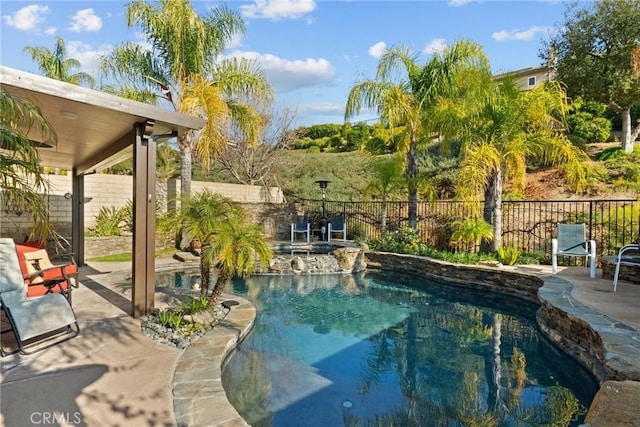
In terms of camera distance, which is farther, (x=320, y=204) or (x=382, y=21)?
(x=320, y=204)

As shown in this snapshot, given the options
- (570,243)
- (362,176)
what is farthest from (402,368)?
(362,176)

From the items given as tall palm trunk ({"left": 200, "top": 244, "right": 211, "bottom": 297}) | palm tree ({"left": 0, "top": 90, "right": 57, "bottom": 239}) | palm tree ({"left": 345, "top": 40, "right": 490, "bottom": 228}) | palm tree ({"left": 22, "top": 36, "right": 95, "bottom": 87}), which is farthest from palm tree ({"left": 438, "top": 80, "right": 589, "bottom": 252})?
palm tree ({"left": 22, "top": 36, "right": 95, "bottom": 87})

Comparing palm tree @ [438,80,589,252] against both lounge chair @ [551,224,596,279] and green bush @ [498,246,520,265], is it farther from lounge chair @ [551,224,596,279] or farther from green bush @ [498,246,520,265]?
lounge chair @ [551,224,596,279]

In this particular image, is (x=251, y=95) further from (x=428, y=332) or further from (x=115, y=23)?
(x=428, y=332)

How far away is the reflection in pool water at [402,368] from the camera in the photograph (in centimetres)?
323

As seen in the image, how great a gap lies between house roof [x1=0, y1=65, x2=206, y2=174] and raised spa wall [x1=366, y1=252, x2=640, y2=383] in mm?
5031

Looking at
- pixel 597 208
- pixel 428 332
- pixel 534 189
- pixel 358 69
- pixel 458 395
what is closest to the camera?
pixel 458 395

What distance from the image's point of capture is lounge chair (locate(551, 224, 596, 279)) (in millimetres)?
7254

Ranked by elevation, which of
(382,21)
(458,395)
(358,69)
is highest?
(382,21)

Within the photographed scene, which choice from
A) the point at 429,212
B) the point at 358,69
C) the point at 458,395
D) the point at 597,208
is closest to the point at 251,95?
the point at 358,69

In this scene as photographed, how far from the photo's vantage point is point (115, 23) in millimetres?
10164

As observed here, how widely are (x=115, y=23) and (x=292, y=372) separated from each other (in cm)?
1066

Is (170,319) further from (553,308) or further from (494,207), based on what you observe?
(494,207)

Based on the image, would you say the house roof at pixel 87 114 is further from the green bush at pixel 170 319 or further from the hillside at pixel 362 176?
the hillside at pixel 362 176
